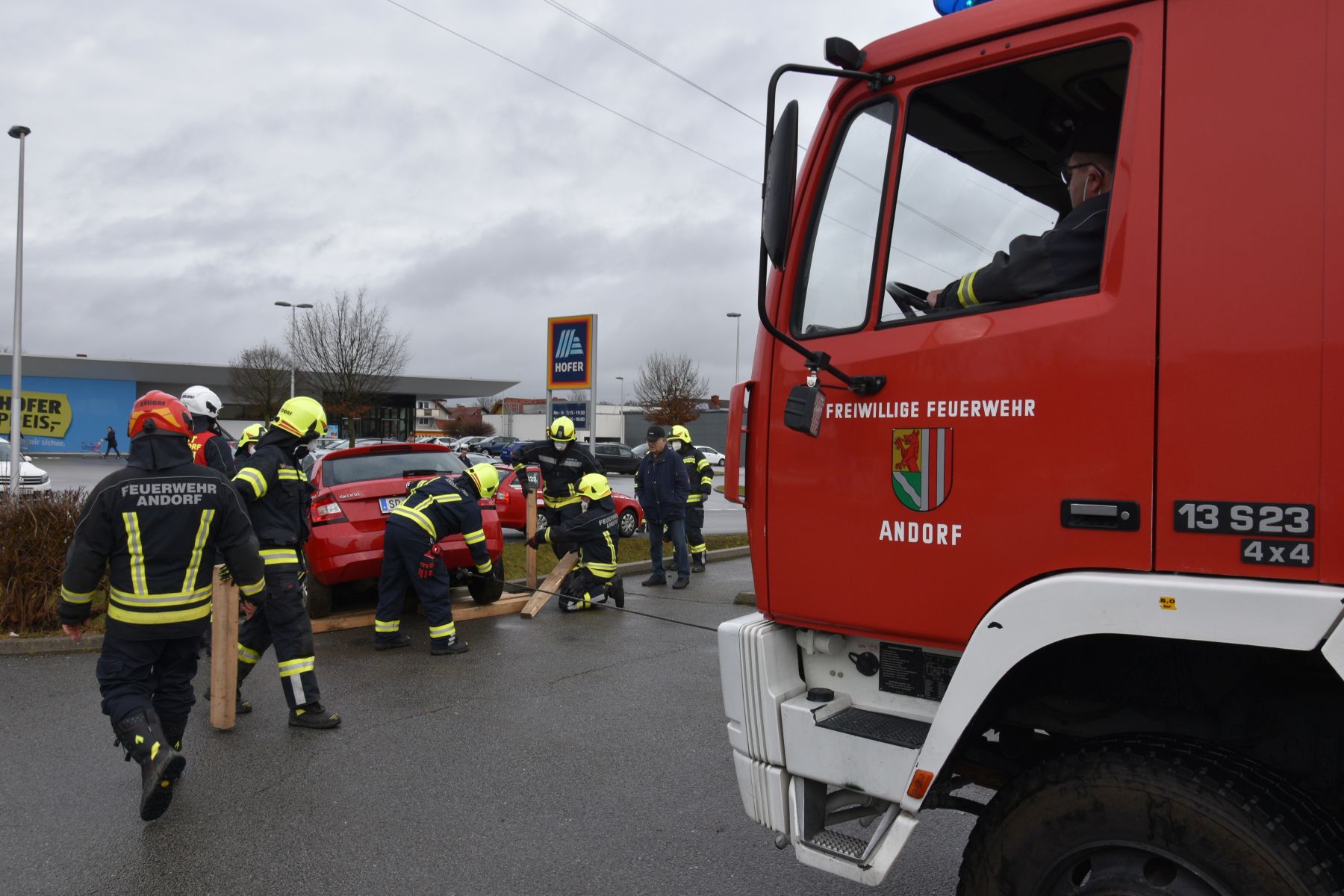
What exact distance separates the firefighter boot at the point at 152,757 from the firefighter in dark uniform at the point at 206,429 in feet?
11.4

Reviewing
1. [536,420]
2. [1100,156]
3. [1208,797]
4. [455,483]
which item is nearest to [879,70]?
[1100,156]

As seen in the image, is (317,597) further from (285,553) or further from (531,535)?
(285,553)

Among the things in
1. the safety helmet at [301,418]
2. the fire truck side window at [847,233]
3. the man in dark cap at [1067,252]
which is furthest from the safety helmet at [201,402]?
the man in dark cap at [1067,252]

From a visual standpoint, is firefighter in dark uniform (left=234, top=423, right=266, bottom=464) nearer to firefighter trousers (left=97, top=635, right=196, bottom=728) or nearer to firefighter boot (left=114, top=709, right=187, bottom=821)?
firefighter trousers (left=97, top=635, right=196, bottom=728)

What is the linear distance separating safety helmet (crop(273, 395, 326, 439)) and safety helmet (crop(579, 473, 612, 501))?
11.8 ft

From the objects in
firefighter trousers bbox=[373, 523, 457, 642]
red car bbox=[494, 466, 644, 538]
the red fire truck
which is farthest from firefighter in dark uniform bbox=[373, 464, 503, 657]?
red car bbox=[494, 466, 644, 538]

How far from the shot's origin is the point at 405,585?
7551 mm

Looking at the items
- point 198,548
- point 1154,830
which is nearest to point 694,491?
point 198,548

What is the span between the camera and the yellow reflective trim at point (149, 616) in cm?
421

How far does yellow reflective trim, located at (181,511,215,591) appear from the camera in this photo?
14.2ft

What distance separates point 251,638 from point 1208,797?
5412mm

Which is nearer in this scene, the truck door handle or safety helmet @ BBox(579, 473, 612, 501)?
the truck door handle

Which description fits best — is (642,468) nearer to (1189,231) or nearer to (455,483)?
(455,483)

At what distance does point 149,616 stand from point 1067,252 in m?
3.99
